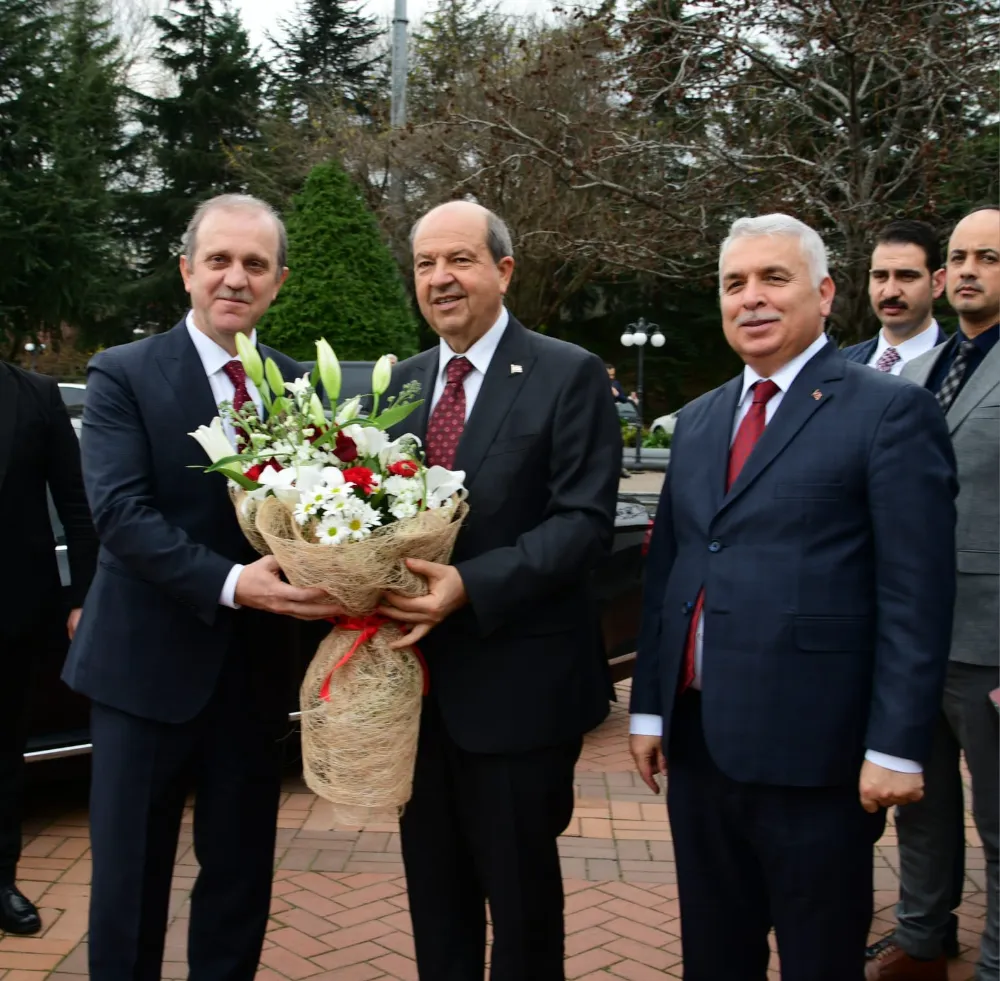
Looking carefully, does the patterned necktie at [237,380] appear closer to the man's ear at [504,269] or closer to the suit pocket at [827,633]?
the man's ear at [504,269]

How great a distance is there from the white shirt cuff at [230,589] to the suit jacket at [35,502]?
1.22 metres

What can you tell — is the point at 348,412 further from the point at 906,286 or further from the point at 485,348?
the point at 906,286

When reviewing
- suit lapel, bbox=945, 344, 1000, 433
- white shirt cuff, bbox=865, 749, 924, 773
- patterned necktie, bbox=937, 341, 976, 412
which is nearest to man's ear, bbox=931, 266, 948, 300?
patterned necktie, bbox=937, 341, 976, 412

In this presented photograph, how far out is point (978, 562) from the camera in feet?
9.87

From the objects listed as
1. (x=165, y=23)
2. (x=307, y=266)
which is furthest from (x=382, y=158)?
(x=165, y=23)

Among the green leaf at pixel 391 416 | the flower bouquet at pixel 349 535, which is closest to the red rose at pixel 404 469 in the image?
the flower bouquet at pixel 349 535

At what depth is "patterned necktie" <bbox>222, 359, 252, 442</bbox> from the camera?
284 centimetres

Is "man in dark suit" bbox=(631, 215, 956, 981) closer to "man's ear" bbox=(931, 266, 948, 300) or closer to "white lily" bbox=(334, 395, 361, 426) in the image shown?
"white lily" bbox=(334, 395, 361, 426)

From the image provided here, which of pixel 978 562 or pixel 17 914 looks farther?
pixel 17 914

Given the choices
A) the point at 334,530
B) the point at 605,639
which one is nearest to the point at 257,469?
the point at 334,530

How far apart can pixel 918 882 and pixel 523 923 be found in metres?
1.44

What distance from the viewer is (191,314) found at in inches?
114

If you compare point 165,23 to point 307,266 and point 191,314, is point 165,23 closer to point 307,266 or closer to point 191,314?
point 307,266

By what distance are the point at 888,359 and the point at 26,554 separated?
3139mm
